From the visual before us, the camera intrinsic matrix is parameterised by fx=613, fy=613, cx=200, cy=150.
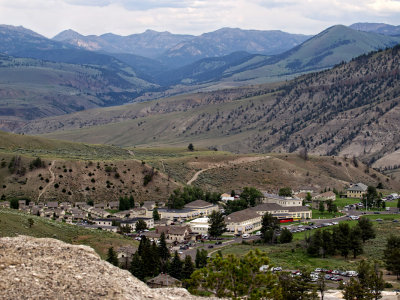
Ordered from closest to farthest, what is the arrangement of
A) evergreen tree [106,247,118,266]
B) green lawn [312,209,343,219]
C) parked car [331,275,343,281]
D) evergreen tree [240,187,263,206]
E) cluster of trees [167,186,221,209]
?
1. evergreen tree [106,247,118,266]
2. parked car [331,275,343,281]
3. green lawn [312,209,343,219]
4. cluster of trees [167,186,221,209]
5. evergreen tree [240,187,263,206]

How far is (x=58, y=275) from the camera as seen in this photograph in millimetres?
23031

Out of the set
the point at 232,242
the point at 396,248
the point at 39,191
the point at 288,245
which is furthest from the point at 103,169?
the point at 396,248

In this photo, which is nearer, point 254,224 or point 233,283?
point 233,283

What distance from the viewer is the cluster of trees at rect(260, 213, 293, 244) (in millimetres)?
81625

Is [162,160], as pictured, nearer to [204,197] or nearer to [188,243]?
[204,197]

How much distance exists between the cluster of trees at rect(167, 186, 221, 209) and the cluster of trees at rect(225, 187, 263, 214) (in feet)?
21.8

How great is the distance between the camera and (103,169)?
124 meters

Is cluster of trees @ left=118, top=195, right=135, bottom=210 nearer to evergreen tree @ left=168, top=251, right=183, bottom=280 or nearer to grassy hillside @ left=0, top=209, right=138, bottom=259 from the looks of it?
grassy hillside @ left=0, top=209, right=138, bottom=259

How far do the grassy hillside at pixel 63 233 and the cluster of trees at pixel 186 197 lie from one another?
105ft

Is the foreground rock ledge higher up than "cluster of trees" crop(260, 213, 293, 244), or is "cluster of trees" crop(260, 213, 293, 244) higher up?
the foreground rock ledge

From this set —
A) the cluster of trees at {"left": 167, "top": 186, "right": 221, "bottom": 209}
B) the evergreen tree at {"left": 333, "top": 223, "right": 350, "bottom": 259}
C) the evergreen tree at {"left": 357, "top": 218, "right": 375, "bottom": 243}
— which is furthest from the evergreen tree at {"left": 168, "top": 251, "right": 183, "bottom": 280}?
the cluster of trees at {"left": 167, "top": 186, "right": 221, "bottom": 209}

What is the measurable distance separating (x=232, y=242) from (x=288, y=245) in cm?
907

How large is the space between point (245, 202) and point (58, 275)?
86.6 m

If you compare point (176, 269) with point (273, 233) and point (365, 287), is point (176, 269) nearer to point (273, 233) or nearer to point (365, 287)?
point (365, 287)
